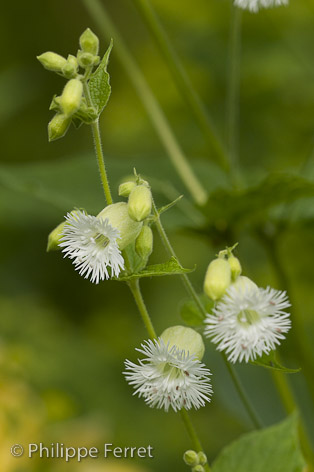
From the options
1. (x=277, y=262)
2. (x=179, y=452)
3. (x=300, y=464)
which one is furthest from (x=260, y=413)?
(x=300, y=464)

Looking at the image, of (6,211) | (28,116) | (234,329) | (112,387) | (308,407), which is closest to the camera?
(234,329)

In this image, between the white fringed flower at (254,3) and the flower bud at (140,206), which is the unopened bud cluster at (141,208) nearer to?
the flower bud at (140,206)

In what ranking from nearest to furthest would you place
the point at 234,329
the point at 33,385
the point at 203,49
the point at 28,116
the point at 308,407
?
the point at 234,329 < the point at 308,407 < the point at 33,385 < the point at 203,49 < the point at 28,116

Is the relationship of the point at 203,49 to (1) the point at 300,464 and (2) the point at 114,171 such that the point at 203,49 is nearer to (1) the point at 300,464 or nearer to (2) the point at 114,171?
(2) the point at 114,171

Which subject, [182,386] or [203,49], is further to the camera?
[203,49]

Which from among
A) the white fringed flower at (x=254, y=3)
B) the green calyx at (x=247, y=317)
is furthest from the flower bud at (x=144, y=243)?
the white fringed flower at (x=254, y=3)

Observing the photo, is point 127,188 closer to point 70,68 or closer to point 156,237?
point 70,68

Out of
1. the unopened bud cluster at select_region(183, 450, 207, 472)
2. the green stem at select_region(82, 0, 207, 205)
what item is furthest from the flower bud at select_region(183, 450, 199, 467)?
the green stem at select_region(82, 0, 207, 205)
